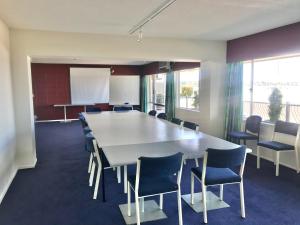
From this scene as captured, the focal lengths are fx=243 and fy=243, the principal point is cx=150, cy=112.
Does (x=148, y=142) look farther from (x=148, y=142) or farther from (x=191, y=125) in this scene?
(x=191, y=125)

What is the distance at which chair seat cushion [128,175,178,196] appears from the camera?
229 centimetres

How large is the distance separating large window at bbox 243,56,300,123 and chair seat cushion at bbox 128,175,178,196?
124 inches

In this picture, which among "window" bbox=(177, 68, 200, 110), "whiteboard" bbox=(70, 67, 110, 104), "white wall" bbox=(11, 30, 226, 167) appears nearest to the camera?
"white wall" bbox=(11, 30, 226, 167)

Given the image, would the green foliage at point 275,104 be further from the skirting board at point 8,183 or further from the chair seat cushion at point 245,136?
the skirting board at point 8,183

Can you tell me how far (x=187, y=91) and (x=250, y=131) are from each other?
3.08m

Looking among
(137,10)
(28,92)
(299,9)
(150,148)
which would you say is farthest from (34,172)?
(299,9)

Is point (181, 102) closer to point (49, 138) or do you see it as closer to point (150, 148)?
point (49, 138)

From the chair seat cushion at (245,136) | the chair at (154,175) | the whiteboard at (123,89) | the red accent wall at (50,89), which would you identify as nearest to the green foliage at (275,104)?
the chair seat cushion at (245,136)

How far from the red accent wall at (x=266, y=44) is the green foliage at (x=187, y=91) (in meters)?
2.24

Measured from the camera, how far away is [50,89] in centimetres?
962

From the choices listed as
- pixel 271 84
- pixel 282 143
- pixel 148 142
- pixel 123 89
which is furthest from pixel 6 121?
pixel 123 89

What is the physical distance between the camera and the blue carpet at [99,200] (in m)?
2.63

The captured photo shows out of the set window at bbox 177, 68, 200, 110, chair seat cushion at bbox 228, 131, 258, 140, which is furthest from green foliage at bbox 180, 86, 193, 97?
chair seat cushion at bbox 228, 131, 258, 140

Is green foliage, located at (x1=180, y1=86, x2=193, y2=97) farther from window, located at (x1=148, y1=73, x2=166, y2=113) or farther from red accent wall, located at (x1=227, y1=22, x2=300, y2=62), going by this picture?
red accent wall, located at (x1=227, y1=22, x2=300, y2=62)
